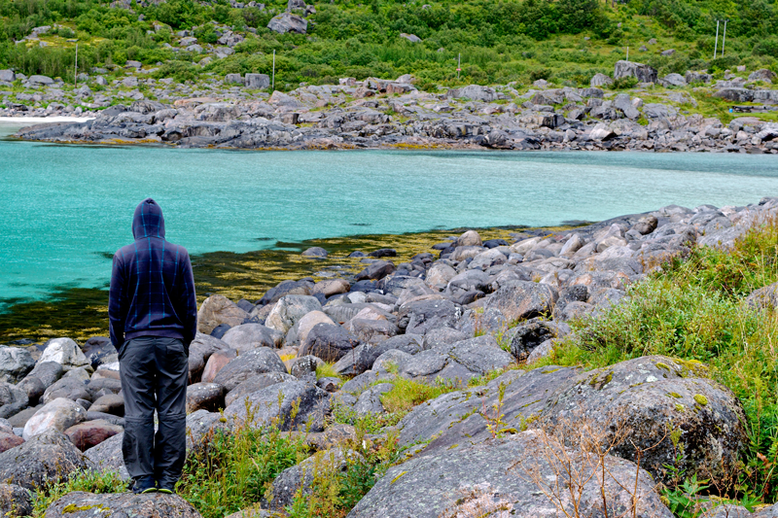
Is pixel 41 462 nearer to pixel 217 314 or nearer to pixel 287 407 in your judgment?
pixel 287 407

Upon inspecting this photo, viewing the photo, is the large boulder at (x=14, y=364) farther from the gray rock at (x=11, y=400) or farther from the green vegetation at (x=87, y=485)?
the green vegetation at (x=87, y=485)

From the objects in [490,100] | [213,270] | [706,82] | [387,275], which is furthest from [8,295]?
[706,82]

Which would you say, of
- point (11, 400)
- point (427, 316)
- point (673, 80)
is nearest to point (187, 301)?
point (11, 400)

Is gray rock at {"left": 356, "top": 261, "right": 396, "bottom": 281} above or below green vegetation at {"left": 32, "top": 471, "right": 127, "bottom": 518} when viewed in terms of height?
below

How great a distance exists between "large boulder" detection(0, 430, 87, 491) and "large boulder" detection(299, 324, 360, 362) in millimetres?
4514

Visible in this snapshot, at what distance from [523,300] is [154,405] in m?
6.38

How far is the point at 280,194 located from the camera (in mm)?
34562

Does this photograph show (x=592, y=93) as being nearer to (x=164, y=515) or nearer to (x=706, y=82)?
(x=706, y=82)

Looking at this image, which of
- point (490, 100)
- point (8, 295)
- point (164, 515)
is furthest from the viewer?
point (490, 100)

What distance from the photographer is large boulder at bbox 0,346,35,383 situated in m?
10.1

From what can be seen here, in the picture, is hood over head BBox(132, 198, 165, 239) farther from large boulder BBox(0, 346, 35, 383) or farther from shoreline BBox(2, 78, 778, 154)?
shoreline BBox(2, 78, 778, 154)

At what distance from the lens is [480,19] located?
156000 mm

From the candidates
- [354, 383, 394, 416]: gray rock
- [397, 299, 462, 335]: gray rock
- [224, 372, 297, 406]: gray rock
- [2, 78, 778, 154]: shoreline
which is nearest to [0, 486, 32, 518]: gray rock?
[224, 372, 297, 406]: gray rock

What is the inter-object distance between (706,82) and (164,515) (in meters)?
119
